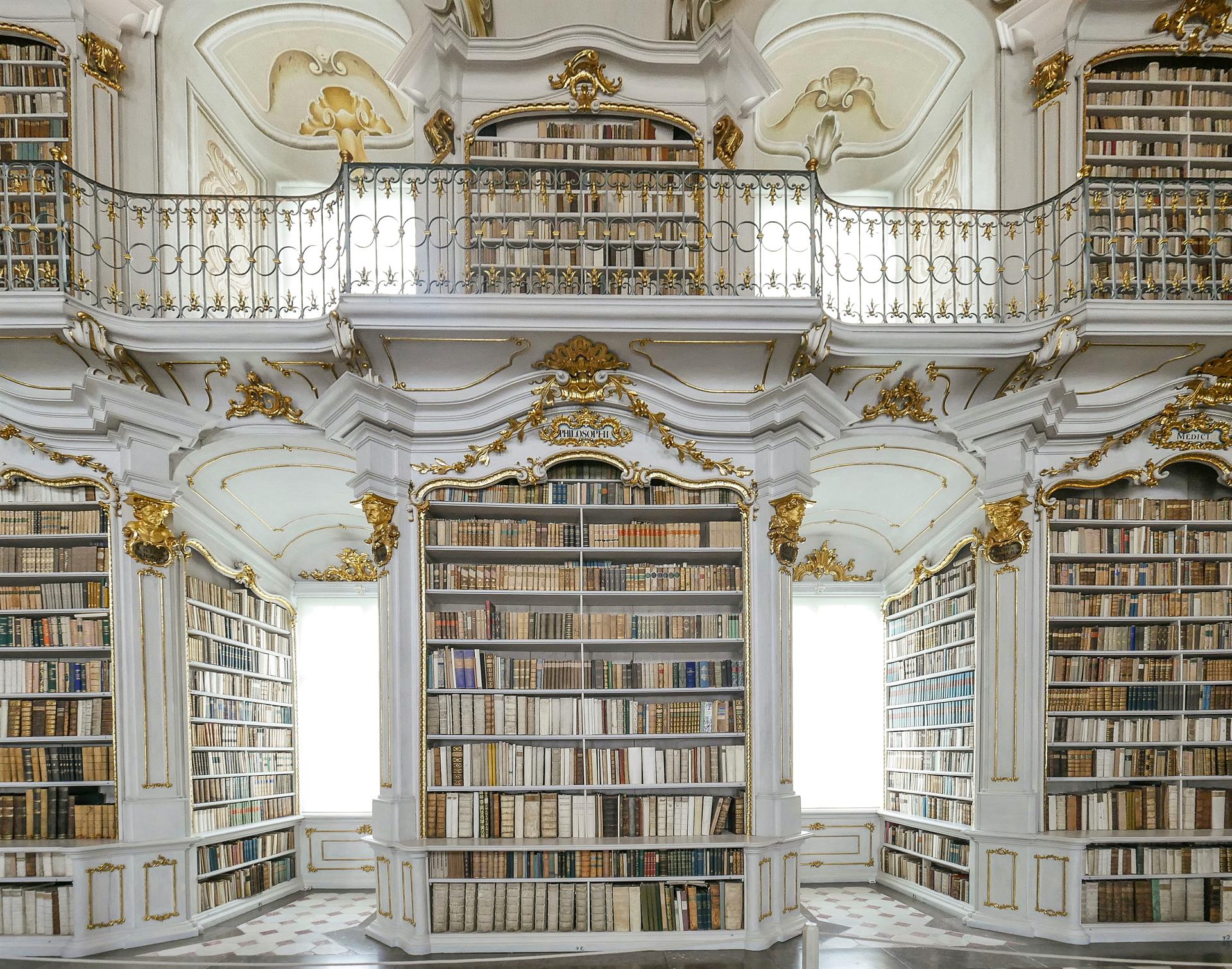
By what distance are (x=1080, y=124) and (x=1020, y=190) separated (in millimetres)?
540

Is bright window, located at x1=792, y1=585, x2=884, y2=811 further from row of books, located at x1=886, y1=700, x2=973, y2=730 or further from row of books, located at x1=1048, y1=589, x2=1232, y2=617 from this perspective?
row of books, located at x1=1048, y1=589, x2=1232, y2=617

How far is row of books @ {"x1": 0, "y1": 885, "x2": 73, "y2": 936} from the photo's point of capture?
5.46 m

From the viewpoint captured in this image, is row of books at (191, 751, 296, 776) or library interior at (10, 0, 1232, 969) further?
row of books at (191, 751, 296, 776)

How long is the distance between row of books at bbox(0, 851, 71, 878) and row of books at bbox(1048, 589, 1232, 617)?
19.2 ft

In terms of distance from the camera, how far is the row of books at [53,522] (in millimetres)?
5887

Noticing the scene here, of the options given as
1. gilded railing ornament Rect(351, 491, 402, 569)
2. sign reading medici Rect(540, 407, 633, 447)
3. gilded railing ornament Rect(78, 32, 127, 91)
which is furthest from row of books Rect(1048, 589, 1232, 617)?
gilded railing ornament Rect(78, 32, 127, 91)

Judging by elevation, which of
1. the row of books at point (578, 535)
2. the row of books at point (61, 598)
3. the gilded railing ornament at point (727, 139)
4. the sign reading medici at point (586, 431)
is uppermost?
the gilded railing ornament at point (727, 139)

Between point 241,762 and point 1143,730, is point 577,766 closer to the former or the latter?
point 241,762

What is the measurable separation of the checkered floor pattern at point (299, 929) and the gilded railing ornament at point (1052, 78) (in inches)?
267

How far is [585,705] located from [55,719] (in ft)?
9.93

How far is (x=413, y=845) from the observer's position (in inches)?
215

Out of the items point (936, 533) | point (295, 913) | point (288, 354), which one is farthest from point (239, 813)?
point (936, 533)

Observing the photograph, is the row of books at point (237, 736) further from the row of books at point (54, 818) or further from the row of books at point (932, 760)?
the row of books at point (932, 760)

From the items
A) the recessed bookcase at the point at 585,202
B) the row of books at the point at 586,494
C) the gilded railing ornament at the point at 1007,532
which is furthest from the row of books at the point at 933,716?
the recessed bookcase at the point at 585,202
